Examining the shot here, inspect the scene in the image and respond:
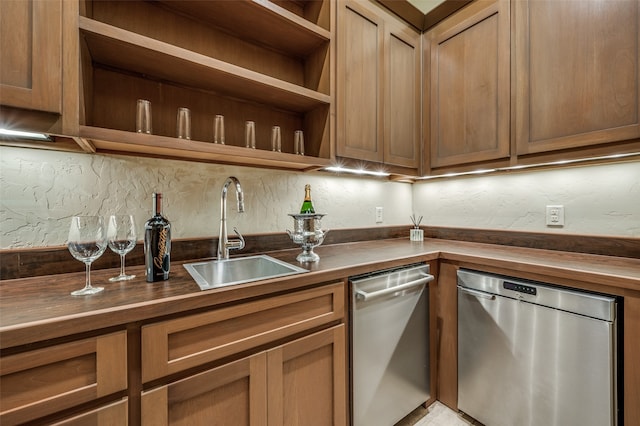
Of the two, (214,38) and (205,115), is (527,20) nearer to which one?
(214,38)

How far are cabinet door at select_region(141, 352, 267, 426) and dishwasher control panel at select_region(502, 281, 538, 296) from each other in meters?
1.09

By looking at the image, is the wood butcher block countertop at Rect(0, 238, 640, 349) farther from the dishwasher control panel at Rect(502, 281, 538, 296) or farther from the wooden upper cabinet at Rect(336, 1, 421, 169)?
the wooden upper cabinet at Rect(336, 1, 421, 169)

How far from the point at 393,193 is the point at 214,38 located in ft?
5.08

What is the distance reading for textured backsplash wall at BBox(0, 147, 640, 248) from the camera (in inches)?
40.9

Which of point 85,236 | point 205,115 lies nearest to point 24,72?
point 85,236

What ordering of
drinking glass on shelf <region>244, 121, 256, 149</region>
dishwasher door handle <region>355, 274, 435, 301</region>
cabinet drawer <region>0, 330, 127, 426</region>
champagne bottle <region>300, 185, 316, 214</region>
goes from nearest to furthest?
cabinet drawer <region>0, 330, 127, 426</region> → dishwasher door handle <region>355, 274, 435, 301</region> → drinking glass on shelf <region>244, 121, 256, 149</region> → champagne bottle <region>300, 185, 316, 214</region>

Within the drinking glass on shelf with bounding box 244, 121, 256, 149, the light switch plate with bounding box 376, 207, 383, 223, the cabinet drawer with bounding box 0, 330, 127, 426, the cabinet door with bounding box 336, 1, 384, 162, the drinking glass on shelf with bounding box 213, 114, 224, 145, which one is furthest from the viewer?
the light switch plate with bounding box 376, 207, 383, 223

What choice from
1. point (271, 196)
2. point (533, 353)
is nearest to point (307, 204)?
point (271, 196)

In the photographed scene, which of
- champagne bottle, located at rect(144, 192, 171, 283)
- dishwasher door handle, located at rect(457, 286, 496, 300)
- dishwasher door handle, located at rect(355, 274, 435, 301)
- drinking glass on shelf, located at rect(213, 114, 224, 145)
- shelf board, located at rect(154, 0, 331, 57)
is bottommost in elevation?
dishwasher door handle, located at rect(457, 286, 496, 300)

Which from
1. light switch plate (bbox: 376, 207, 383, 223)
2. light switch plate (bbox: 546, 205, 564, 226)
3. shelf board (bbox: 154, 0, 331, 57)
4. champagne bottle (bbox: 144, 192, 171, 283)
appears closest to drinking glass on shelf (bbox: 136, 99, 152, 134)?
champagne bottle (bbox: 144, 192, 171, 283)

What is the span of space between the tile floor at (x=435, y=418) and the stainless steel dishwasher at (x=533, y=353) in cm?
8

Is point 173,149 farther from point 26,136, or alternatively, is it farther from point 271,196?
point 271,196

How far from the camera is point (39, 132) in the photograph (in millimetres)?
833

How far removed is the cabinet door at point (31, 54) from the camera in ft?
2.53
